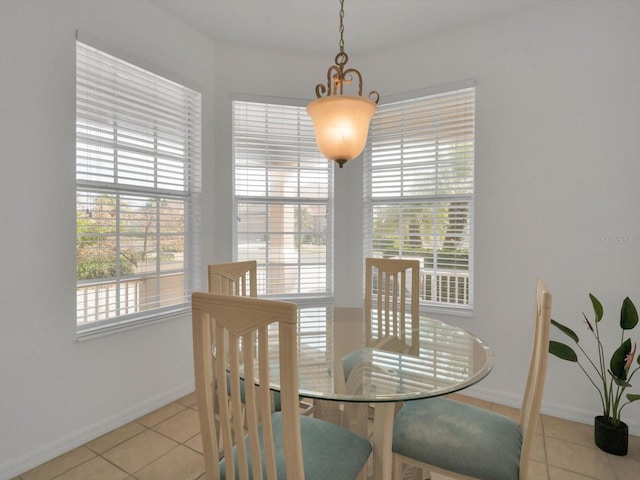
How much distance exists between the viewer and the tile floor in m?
1.91

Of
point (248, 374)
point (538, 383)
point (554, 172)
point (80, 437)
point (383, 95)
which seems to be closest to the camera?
point (248, 374)

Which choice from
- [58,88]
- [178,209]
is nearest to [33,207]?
[58,88]

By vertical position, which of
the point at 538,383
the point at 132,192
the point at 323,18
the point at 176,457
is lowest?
the point at 176,457

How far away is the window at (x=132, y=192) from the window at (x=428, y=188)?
1.57 meters

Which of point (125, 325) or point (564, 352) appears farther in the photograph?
point (125, 325)

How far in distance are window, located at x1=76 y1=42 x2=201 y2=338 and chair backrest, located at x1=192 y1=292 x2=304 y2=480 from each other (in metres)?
1.48

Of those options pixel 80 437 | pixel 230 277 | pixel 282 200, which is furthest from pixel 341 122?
pixel 80 437

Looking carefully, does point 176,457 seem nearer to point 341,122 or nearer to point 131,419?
point 131,419

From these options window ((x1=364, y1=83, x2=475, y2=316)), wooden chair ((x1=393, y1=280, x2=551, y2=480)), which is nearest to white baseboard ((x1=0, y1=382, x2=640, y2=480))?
window ((x1=364, y1=83, x2=475, y2=316))

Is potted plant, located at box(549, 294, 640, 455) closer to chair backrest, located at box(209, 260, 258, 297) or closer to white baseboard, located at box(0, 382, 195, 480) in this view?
chair backrest, located at box(209, 260, 258, 297)

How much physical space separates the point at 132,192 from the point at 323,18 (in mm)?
1872

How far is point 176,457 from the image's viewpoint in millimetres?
2057

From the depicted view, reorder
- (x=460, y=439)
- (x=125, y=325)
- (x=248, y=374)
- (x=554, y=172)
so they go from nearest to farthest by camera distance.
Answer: (x=248, y=374) < (x=460, y=439) < (x=125, y=325) < (x=554, y=172)

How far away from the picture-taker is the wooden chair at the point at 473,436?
4.18 feet
